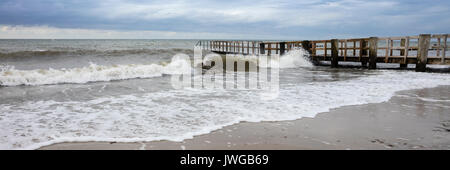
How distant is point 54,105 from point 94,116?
1747 millimetres

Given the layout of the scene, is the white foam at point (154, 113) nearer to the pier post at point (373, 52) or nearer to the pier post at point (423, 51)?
the pier post at point (423, 51)

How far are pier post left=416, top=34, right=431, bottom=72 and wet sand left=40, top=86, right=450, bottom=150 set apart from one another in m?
9.71

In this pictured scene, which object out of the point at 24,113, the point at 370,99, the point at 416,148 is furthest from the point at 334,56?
the point at 24,113

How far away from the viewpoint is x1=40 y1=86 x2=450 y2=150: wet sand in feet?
12.3

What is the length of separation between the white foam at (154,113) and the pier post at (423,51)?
24.2ft

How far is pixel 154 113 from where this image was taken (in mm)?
5648

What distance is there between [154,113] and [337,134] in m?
3.30

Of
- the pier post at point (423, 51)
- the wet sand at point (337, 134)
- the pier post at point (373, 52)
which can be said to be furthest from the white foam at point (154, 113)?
the pier post at point (373, 52)

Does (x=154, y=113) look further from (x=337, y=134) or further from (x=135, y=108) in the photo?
(x=337, y=134)

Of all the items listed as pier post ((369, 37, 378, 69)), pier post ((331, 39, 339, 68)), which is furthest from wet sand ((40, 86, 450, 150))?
pier post ((331, 39, 339, 68))

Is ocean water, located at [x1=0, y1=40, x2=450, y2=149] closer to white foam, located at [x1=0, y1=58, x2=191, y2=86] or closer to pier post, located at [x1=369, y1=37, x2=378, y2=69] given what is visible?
white foam, located at [x1=0, y1=58, x2=191, y2=86]

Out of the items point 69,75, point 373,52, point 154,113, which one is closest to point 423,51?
point 373,52

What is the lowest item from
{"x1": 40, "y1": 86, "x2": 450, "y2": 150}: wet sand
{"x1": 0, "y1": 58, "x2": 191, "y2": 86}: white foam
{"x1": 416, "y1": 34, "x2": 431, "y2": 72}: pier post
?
{"x1": 40, "y1": 86, "x2": 450, "y2": 150}: wet sand
